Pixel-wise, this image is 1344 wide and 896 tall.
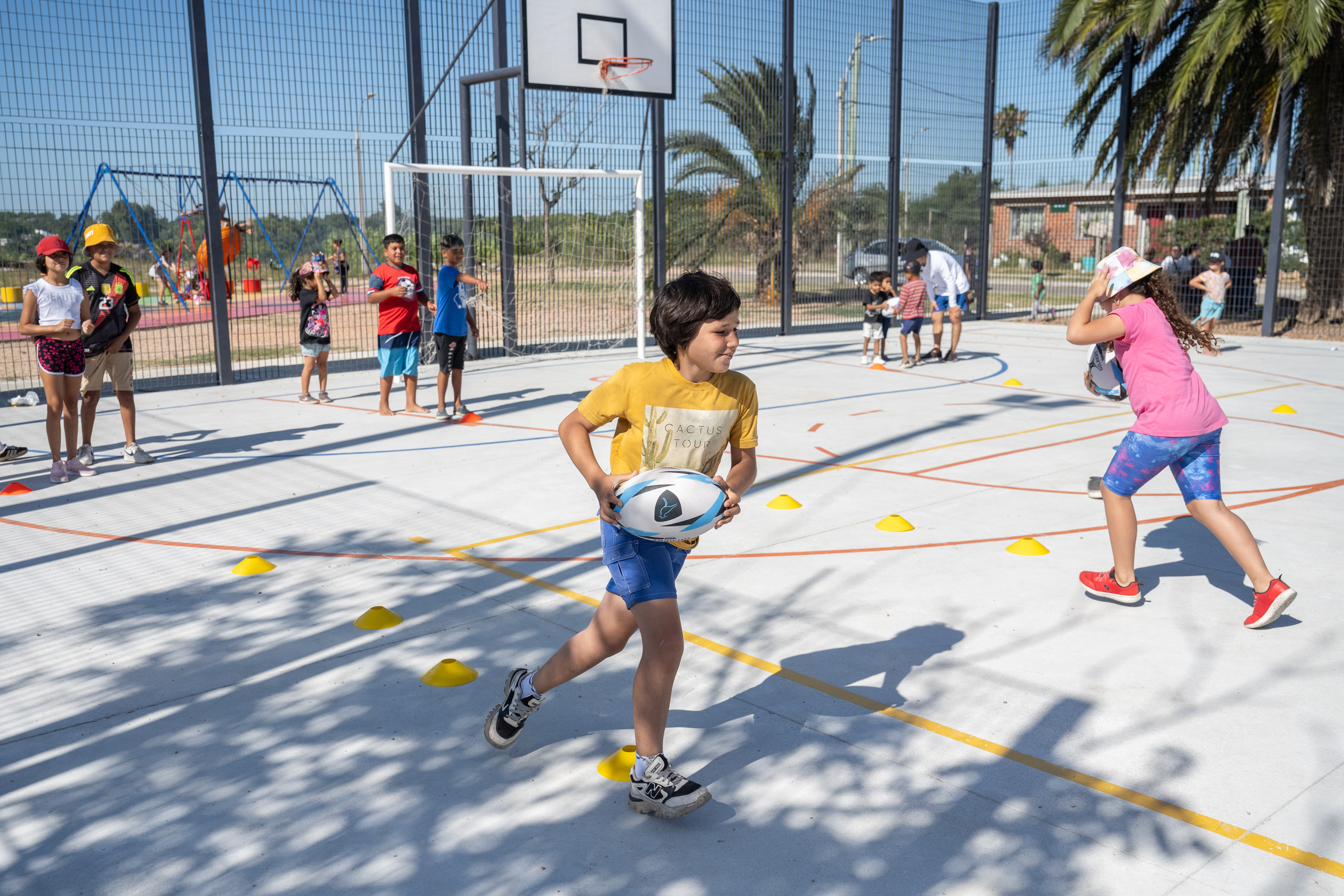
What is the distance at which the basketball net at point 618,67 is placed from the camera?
13.9m

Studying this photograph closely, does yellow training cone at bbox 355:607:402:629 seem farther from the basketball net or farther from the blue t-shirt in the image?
the basketball net

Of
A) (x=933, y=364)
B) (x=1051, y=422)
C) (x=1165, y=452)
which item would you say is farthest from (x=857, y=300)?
(x=1165, y=452)

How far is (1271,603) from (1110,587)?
25.4 inches

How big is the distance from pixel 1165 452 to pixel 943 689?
1.50 meters

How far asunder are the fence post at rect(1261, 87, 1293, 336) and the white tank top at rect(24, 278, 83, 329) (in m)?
17.9

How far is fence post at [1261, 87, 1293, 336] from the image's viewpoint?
17.5m

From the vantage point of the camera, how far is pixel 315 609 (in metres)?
4.82

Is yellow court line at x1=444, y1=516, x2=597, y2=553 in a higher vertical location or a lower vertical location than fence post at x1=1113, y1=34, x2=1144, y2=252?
lower

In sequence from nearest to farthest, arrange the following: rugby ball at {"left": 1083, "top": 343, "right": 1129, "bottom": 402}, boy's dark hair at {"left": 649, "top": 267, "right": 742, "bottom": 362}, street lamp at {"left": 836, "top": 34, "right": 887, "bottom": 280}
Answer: boy's dark hair at {"left": 649, "top": 267, "right": 742, "bottom": 362}
rugby ball at {"left": 1083, "top": 343, "right": 1129, "bottom": 402}
street lamp at {"left": 836, "top": 34, "right": 887, "bottom": 280}

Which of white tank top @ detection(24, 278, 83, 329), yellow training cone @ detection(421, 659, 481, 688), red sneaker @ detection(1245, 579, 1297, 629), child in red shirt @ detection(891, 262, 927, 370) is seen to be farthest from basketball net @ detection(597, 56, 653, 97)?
red sneaker @ detection(1245, 579, 1297, 629)

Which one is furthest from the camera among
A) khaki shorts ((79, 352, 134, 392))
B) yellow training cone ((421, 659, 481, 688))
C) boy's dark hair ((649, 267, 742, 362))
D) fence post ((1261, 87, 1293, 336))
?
fence post ((1261, 87, 1293, 336))

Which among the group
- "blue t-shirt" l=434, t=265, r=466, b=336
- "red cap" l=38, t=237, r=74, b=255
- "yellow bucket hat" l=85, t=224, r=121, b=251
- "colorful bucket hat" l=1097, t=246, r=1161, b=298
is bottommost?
"blue t-shirt" l=434, t=265, r=466, b=336

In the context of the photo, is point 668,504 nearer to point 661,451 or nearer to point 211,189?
point 661,451

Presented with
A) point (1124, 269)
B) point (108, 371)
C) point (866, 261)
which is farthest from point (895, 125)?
point (1124, 269)
